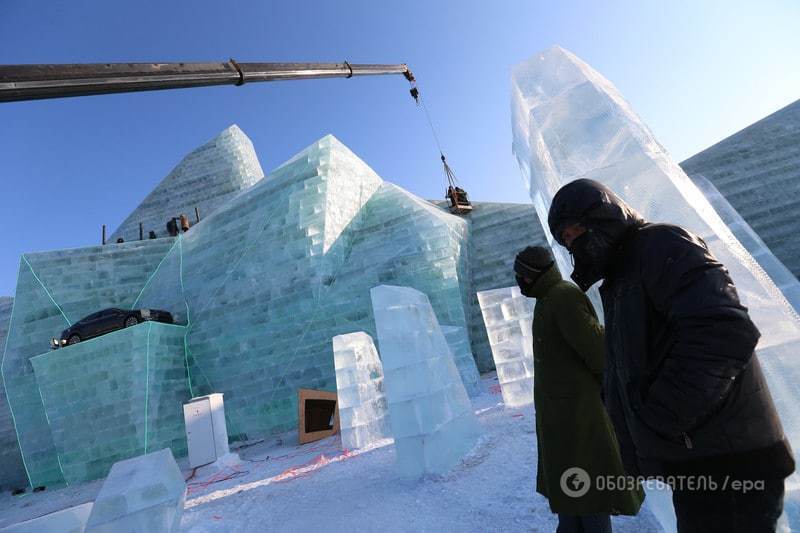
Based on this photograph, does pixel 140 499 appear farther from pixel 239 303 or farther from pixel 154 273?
pixel 154 273

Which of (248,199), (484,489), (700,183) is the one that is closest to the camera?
(484,489)

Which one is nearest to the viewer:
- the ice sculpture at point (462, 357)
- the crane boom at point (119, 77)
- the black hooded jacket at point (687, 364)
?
the black hooded jacket at point (687, 364)

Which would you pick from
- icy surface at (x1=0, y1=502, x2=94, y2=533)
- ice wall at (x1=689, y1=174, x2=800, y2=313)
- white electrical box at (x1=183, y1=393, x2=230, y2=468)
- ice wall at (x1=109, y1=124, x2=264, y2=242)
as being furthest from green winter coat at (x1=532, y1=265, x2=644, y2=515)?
ice wall at (x1=109, y1=124, x2=264, y2=242)

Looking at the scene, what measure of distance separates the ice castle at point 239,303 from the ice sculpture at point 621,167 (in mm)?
7823

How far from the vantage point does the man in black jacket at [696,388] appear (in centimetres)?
128

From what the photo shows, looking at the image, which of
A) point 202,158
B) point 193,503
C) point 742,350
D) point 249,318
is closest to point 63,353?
point 249,318

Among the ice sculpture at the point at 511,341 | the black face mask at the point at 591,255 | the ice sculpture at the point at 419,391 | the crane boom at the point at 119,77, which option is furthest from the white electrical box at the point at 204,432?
the black face mask at the point at 591,255

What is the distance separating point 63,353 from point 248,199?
330 inches

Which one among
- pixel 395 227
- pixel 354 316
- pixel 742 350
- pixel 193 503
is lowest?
pixel 193 503

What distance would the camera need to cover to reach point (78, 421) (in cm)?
1245

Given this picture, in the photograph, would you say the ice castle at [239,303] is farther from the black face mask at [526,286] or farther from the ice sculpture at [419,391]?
the black face mask at [526,286]

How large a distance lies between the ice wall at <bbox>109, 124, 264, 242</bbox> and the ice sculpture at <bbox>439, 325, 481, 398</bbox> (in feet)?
85.5

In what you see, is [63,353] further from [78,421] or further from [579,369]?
[579,369]

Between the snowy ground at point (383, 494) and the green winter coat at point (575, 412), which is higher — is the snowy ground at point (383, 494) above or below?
below
